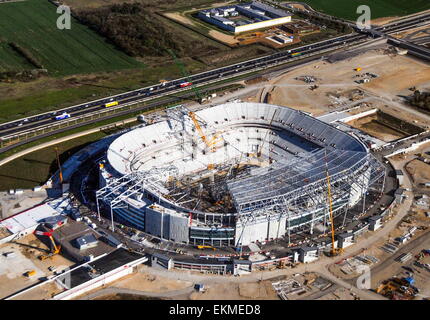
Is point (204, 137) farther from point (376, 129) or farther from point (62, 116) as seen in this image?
point (376, 129)

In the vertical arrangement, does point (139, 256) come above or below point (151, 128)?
below

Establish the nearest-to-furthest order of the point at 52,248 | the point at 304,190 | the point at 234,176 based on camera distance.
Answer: the point at 52,248, the point at 304,190, the point at 234,176

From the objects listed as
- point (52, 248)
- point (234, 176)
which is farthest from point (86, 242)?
point (234, 176)

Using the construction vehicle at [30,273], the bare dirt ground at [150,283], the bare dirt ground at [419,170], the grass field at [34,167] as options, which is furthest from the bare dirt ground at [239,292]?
the bare dirt ground at [419,170]

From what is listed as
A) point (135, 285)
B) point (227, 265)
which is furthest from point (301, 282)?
point (135, 285)

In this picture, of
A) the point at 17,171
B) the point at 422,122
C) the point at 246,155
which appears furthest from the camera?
the point at 422,122

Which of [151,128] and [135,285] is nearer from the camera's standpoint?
[135,285]

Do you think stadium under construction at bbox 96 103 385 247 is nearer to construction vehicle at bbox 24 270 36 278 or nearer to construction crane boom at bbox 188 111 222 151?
construction crane boom at bbox 188 111 222 151

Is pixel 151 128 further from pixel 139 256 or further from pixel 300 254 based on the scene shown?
pixel 300 254
